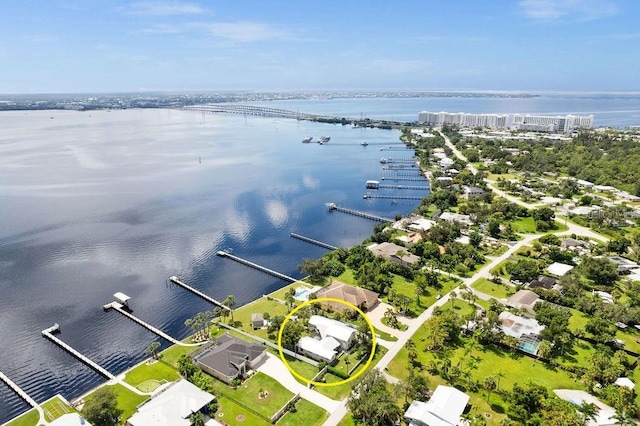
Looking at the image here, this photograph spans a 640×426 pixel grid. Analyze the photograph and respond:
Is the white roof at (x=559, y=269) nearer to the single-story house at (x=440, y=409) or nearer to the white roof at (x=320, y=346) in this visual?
the single-story house at (x=440, y=409)

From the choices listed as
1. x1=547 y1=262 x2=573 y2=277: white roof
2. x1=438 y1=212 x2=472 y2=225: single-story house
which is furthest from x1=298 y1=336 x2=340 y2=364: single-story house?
x1=438 y1=212 x2=472 y2=225: single-story house

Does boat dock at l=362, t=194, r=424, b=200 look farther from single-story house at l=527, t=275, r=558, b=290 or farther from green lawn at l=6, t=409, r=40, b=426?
green lawn at l=6, t=409, r=40, b=426

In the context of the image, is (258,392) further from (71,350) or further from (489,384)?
(71,350)

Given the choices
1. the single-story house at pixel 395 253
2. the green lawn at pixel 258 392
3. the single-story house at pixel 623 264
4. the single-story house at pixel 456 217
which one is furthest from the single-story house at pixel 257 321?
the single-story house at pixel 623 264

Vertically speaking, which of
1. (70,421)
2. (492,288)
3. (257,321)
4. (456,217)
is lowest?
(492,288)

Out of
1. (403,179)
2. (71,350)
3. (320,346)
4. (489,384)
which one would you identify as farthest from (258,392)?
(403,179)
